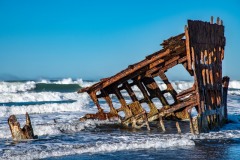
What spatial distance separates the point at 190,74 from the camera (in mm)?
12227

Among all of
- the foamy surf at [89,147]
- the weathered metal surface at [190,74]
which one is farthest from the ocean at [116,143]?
the weathered metal surface at [190,74]

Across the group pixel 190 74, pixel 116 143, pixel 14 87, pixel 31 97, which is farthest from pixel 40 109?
pixel 14 87

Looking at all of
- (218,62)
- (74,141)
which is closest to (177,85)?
(218,62)

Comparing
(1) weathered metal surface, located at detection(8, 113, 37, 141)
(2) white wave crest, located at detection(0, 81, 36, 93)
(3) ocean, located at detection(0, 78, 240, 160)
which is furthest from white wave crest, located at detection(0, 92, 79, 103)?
(1) weathered metal surface, located at detection(8, 113, 37, 141)

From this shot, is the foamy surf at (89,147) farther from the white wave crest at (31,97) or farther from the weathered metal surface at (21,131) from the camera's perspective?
the white wave crest at (31,97)

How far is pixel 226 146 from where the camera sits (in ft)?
35.3

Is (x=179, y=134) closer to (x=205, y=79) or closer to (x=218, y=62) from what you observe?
(x=205, y=79)

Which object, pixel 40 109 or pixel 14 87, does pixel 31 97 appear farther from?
pixel 14 87

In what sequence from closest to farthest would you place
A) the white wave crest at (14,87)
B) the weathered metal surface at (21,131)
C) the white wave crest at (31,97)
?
the weathered metal surface at (21,131) → the white wave crest at (31,97) → the white wave crest at (14,87)

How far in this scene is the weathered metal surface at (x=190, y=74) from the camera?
12078mm

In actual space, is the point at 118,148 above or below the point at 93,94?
below

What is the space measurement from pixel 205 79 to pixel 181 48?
1.25 meters

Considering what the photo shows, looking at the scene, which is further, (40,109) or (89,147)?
(40,109)

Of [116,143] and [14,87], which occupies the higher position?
[14,87]
